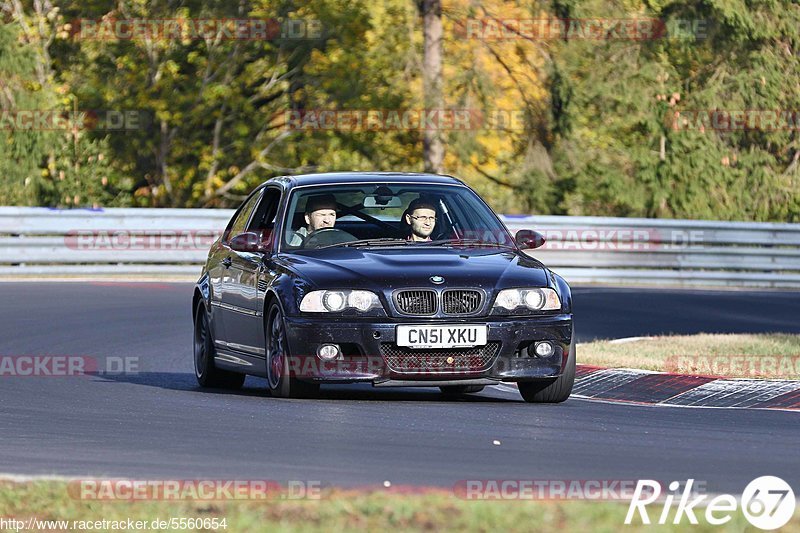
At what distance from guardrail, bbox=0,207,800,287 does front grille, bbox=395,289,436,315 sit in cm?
1585

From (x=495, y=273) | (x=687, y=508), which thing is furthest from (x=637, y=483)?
(x=495, y=273)

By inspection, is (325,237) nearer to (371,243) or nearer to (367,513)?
(371,243)

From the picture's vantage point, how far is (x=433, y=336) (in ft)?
34.3

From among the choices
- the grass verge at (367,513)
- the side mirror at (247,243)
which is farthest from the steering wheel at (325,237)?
the grass verge at (367,513)

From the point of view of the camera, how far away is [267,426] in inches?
376

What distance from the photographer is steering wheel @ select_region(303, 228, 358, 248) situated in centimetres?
1156

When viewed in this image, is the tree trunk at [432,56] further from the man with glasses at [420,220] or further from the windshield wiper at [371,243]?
the windshield wiper at [371,243]

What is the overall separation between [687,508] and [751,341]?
31.4ft

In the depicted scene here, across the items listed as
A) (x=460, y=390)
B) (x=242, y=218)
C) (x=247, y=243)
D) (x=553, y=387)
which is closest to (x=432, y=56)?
(x=242, y=218)

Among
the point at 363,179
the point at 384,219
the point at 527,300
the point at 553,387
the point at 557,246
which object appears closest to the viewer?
the point at 527,300

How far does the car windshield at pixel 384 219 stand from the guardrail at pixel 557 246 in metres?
14.4

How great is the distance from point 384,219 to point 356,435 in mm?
3041

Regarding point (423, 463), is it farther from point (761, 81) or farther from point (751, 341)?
point (761, 81)

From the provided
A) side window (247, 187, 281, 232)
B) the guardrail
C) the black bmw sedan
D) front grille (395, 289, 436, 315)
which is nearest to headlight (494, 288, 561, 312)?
the black bmw sedan
